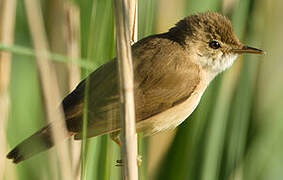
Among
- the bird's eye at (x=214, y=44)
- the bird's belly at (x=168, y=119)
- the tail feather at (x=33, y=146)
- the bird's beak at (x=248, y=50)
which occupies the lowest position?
the tail feather at (x=33, y=146)

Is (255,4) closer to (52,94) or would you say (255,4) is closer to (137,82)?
(137,82)

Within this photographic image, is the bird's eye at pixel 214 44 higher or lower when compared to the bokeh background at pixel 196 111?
higher

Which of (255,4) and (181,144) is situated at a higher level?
(255,4)

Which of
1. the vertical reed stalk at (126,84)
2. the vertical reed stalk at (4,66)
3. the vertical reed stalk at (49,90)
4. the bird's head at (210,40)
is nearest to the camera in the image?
the vertical reed stalk at (126,84)

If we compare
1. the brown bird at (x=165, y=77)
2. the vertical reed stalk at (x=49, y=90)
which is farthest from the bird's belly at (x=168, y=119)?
the vertical reed stalk at (x=49, y=90)

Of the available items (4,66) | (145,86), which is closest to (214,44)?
(145,86)

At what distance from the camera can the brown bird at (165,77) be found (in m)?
2.43

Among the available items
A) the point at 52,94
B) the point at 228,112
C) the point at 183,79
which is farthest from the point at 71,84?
the point at 228,112

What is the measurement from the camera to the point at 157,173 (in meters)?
2.86

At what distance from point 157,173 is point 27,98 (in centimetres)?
106

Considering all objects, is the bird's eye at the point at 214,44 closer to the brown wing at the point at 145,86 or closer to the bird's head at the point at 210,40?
the bird's head at the point at 210,40

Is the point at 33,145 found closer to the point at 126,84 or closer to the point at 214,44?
the point at 126,84

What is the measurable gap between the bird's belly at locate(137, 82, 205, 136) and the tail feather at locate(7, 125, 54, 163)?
21.7 inches

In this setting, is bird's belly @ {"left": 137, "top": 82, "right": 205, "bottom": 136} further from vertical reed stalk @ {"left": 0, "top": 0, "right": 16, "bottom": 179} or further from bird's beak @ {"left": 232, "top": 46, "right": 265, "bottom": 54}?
vertical reed stalk @ {"left": 0, "top": 0, "right": 16, "bottom": 179}
